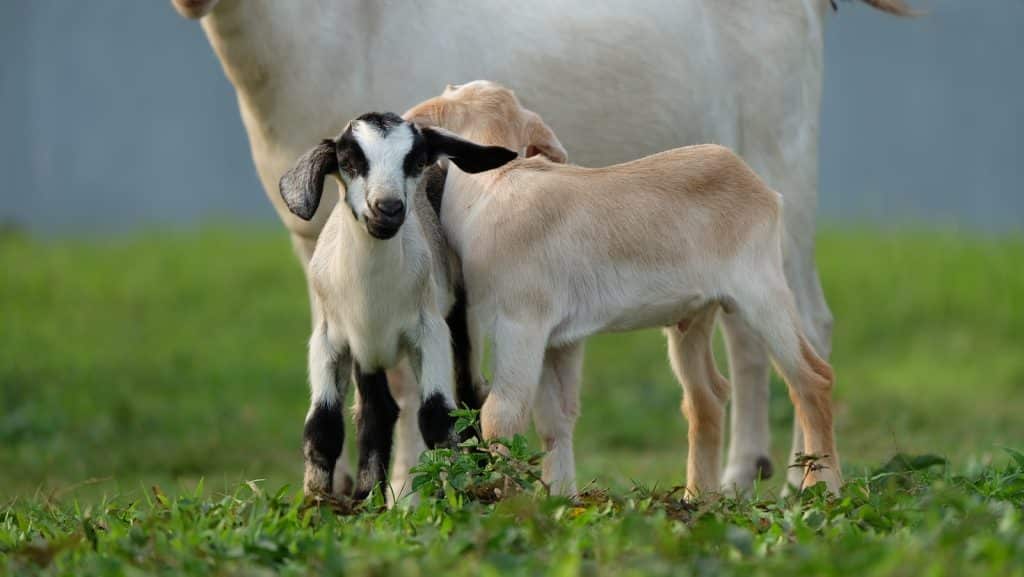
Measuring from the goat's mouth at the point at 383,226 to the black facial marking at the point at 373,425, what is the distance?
660mm

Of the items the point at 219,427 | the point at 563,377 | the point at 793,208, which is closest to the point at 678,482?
the point at 793,208

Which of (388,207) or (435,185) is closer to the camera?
(388,207)

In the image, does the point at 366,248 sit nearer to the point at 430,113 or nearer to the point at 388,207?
the point at 388,207

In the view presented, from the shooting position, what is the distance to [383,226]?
4238mm

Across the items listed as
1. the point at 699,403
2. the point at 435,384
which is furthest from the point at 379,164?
the point at 699,403

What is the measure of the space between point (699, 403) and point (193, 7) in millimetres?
2067

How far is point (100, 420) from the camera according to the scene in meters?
9.05

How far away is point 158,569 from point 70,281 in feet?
30.7

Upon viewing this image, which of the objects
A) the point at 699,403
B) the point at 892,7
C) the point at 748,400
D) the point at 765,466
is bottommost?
the point at 765,466

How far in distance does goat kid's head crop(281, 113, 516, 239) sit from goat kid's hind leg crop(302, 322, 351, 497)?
47 cm

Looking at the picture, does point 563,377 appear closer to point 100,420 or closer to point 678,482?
point 678,482

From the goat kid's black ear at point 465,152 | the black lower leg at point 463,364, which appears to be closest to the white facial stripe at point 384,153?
the goat kid's black ear at point 465,152

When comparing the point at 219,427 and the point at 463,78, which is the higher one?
the point at 463,78

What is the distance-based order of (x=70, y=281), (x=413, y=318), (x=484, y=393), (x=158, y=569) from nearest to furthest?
(x=158, y=569)
(x=413, y=318)
(x=484, y=393)
(x=70, y=281)
